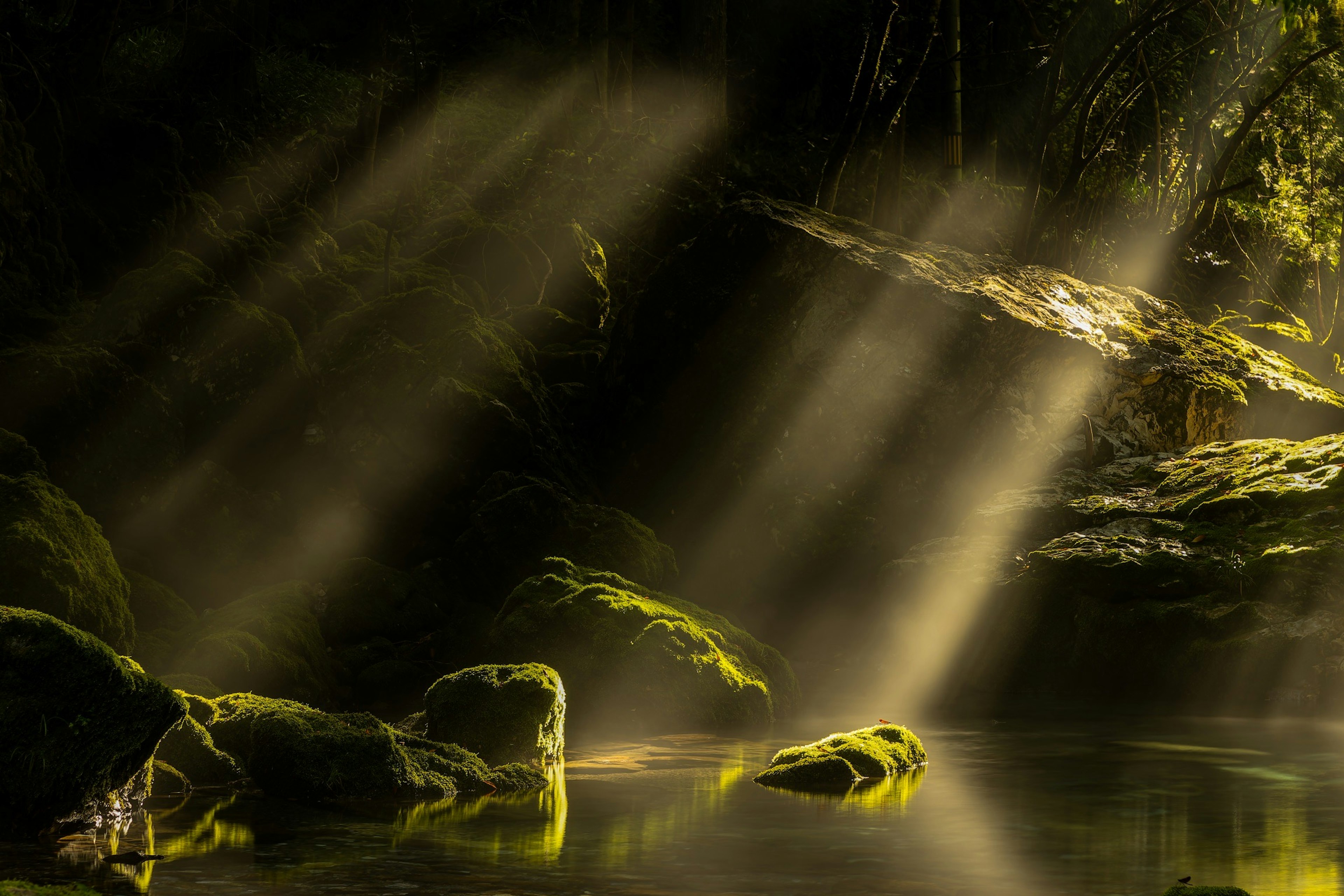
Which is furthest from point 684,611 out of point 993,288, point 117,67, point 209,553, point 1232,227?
point 1232,227

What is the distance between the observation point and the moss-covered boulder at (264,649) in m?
11.2

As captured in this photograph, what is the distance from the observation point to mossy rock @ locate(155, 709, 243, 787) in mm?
8570

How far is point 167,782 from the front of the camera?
8.29 meters

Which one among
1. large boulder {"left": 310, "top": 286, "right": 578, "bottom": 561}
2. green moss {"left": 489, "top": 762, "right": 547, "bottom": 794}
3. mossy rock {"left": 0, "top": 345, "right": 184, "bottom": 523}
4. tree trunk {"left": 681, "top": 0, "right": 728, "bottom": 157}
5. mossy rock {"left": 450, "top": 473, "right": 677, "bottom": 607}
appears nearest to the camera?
green moss {"left": 489, "top": 762, "right": 547, "bottom": 794}

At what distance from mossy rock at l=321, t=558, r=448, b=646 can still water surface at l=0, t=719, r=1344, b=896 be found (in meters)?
3.68

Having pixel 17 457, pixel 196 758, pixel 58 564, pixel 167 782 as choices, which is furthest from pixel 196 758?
pixel 17 457

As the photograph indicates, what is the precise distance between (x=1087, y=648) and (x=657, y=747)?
524cm

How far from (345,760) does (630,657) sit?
11.4 feet

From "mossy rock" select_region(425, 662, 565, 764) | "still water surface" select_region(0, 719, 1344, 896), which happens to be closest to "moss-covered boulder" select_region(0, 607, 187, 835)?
"still water surface" select_region(0, 719, 1344, 896)

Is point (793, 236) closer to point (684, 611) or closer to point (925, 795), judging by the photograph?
point (684, 611)

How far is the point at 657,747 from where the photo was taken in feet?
33.8

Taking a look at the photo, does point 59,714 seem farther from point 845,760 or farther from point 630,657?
point 630,657

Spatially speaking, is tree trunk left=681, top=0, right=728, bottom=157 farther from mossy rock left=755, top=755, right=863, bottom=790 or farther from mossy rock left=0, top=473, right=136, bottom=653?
mossy rock left=755, top=755, right=863, bottom=790

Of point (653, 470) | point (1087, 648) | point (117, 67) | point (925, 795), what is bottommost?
point (925, 795)
